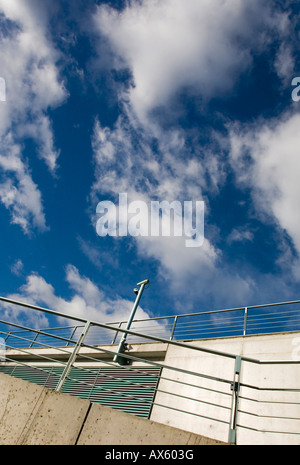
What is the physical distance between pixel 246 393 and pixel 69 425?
4851 mm

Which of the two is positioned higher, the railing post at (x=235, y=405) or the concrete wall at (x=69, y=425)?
the railing post at (x=235, y=405)

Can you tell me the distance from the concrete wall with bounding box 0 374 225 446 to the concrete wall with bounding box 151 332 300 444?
204 cm

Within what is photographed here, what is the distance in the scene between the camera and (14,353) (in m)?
15.8

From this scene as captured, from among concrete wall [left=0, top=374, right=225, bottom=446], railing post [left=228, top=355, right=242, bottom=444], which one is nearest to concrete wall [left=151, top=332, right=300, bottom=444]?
railing post [left=228, top=355, right=242, bottom=444]

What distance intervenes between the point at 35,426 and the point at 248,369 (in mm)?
5316

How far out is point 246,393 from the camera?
6.49 meters

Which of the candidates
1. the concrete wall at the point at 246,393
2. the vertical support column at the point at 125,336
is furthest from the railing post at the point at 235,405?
the vertical support column at the point at 125,336

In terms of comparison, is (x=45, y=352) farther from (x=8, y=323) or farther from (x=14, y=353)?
(x=8, y=323)

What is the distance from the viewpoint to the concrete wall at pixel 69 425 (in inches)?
126

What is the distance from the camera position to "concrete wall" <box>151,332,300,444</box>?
568 centimetres

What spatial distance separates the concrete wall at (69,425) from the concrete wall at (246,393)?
80.2 inches

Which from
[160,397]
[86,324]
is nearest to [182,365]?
[160,397]

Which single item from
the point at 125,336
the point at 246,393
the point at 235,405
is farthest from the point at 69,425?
the point at 125,336

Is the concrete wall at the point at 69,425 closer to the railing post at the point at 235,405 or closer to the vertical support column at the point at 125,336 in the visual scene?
the railing post at the point at 235,405
